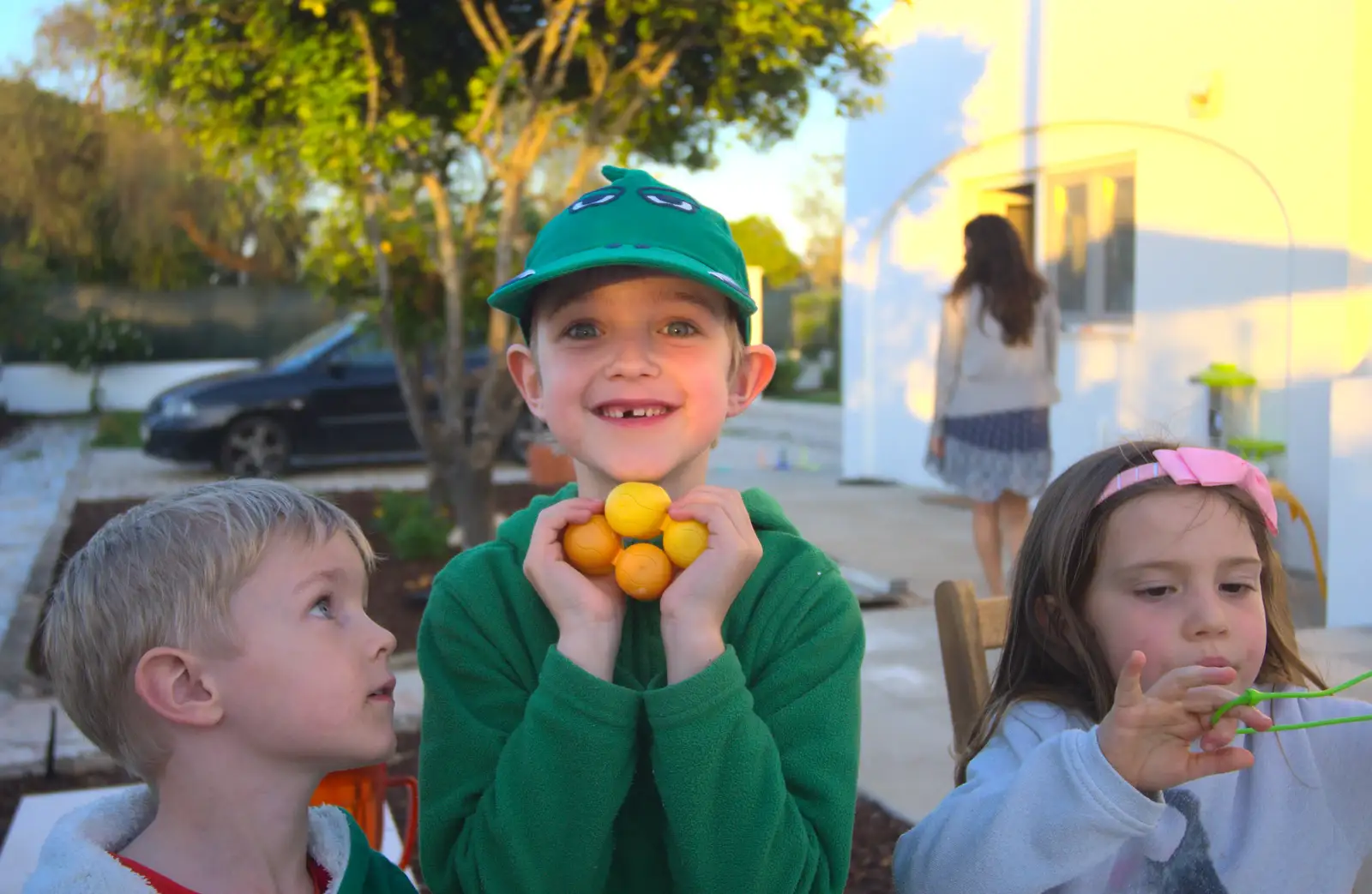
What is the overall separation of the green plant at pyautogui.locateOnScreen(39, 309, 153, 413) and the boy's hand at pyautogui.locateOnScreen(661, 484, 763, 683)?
23.9m

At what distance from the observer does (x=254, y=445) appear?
1243 centimetres

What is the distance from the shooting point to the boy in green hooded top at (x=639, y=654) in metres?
1.39

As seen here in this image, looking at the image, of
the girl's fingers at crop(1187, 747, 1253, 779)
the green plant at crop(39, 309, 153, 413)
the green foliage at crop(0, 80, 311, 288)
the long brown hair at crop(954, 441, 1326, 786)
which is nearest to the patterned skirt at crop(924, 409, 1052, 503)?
the long brown hair at crop(954, 441, 1326, 786)

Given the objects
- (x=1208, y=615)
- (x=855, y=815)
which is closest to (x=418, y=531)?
(x=855, y=815)

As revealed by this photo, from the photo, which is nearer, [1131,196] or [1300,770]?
[1300,770]

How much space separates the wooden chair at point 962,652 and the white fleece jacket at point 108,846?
1.04m

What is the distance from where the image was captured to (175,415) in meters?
12.3

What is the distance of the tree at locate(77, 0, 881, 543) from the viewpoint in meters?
6.13

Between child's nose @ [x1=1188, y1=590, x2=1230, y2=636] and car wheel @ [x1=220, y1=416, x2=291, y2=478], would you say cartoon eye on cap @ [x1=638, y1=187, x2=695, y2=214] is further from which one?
car wheel @ [x1=220, y1=416, x2=291, y2=478]

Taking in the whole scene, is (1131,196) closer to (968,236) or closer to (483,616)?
(968,236)

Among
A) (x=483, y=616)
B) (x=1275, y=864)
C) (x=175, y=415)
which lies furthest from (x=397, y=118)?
(x=175, y=415)

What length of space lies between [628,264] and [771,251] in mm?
35965

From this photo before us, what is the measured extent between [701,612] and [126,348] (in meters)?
24.5

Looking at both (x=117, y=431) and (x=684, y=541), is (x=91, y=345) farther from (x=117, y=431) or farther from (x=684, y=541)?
(x=684, y=541)
